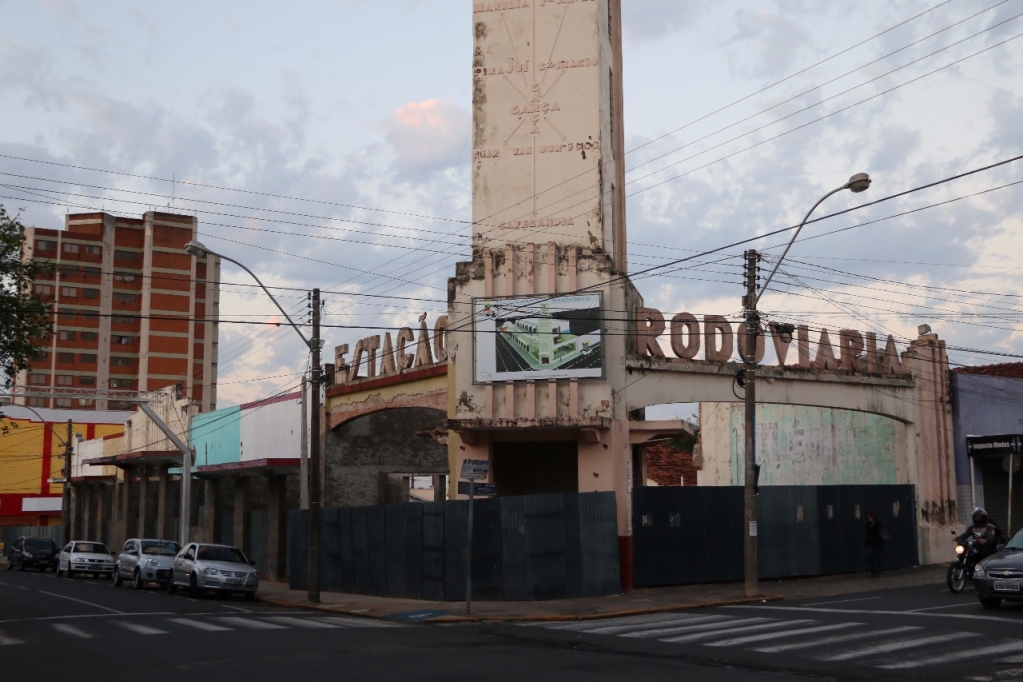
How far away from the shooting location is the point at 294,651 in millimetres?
15422

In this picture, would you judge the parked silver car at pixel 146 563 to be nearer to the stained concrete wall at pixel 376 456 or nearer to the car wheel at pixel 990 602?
the stained concrete wall at pixel 376 456

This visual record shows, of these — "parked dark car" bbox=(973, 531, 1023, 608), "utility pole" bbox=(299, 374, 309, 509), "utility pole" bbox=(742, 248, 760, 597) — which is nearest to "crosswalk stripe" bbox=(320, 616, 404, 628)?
"utility pole" bbox=(742, 248, 760, 597)

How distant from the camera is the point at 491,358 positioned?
89.3 ft

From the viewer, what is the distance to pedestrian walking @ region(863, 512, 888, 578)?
2897 cm

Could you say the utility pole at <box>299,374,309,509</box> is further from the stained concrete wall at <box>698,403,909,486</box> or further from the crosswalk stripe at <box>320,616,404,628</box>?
the stained concrete wall at <box>698,403,909,486</box>

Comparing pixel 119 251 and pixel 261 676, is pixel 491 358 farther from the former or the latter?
pixel 119 251

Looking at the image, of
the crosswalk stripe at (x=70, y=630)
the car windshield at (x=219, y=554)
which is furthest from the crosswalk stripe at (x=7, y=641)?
the car windshield at (x=219, y=554)

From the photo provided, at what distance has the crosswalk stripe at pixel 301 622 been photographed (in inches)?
784

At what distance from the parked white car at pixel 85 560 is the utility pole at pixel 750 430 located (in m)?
26.7

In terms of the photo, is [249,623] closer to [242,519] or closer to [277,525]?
[277,525]

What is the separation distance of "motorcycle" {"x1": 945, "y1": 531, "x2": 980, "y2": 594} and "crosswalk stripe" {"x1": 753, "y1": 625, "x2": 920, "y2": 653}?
250 inches

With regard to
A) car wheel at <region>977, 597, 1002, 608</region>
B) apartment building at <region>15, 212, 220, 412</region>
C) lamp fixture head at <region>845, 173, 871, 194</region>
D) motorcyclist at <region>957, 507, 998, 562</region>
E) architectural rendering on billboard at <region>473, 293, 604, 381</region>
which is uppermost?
apartment building at <region>15, 212, 220, 412</region>

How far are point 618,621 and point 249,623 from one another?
679 centimetres

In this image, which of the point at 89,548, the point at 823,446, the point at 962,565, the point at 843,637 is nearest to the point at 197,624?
the point at 843,637
